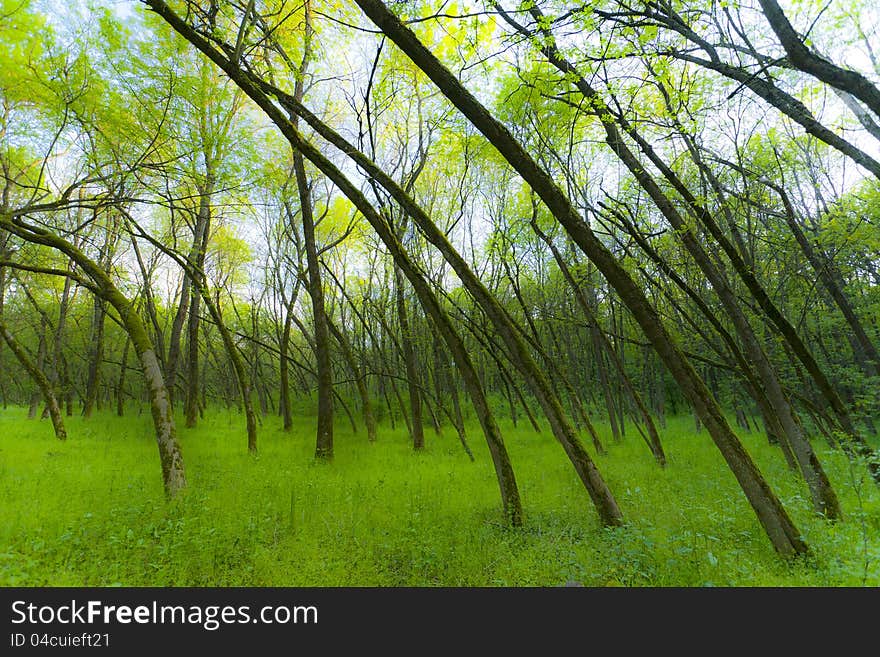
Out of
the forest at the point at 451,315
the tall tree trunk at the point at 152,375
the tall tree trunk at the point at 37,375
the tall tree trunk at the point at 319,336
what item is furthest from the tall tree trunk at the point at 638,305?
the tall tree trunk at the point at 37,375

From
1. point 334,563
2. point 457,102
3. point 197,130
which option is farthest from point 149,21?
point 334,563

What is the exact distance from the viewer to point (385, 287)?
15.5m

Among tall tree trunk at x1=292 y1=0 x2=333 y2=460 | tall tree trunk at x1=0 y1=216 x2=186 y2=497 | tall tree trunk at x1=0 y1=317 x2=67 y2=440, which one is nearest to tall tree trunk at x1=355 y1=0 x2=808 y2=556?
tall tree trunk at x1=0 y1=216 x2=186 y2=497

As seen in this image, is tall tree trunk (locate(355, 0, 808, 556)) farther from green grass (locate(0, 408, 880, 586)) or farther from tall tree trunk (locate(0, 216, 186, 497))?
tall tree trunk (locate(0, 216, 186, 497))

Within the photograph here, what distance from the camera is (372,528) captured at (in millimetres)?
5004

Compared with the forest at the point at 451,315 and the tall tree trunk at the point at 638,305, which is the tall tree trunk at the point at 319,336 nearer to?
the forest at the point at 451,315

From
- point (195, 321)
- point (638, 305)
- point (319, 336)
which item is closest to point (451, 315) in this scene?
point (638, 305)

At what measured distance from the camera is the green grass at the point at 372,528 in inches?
137

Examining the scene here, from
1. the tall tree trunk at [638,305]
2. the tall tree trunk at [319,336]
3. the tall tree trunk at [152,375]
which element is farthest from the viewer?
the tall tree trunk at [319,336]

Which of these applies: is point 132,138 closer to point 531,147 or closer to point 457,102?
point 457,102

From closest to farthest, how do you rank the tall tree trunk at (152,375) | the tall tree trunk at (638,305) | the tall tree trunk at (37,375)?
the tall tree trunk at (638,305)
the tall tree trunk at (152,375)
the tall tree trunk at (37,375)
